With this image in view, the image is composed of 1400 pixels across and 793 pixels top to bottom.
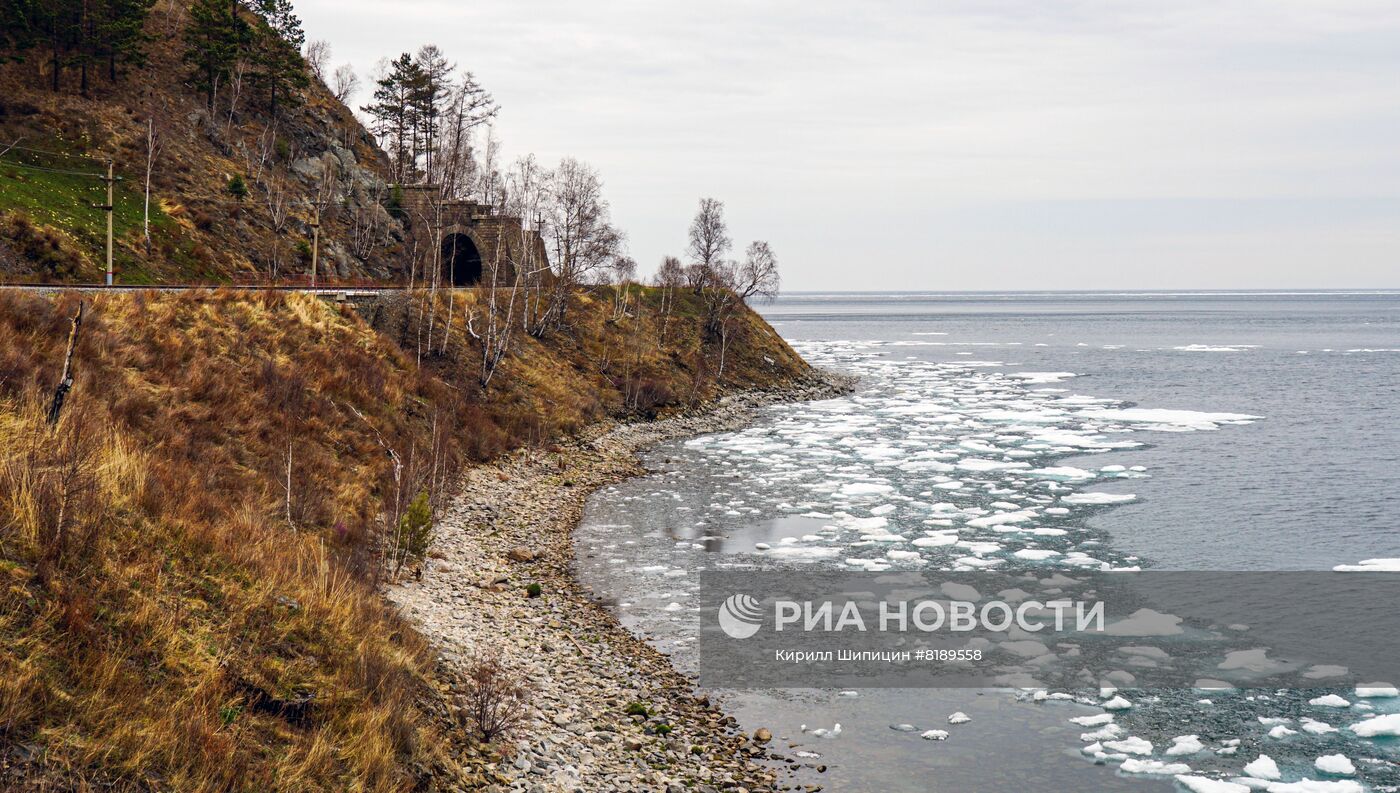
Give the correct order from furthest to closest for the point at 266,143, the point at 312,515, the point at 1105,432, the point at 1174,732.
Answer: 1. the point at 266,143
2. the point at 1105,432
3. the point at 312,515
4. the point at 1174,732

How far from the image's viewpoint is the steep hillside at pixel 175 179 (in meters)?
41.5

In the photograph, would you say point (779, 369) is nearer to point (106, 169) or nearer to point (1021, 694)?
point (106, 169)

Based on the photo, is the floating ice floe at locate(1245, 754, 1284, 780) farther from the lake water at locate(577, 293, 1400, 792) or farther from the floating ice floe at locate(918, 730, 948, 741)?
the floating ice floe at locate(918, 730, 948, 741)

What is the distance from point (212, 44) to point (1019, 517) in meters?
61.0

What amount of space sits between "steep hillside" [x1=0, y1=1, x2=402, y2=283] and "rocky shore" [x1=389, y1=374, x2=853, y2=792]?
26.7 metres

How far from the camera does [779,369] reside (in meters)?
64.8

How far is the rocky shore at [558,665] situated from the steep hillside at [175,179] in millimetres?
26670

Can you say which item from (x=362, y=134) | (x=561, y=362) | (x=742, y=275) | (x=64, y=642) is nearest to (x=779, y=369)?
(x=742, y=275)

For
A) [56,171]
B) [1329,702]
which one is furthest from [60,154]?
[1329,702]

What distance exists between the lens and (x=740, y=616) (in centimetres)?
1872

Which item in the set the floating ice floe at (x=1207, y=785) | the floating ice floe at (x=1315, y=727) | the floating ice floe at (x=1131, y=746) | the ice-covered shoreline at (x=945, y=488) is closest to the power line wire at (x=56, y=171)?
the ice-covered shoreline at (x=945, y=488)

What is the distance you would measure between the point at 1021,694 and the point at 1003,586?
546 centimetres

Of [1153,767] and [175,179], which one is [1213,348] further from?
[1153,767]

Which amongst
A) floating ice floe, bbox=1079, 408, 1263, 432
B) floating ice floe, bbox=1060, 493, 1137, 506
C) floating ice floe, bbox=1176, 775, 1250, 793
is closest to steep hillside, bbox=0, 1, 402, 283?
floating ice floe, bbox=1060, 493, 1137, 506
